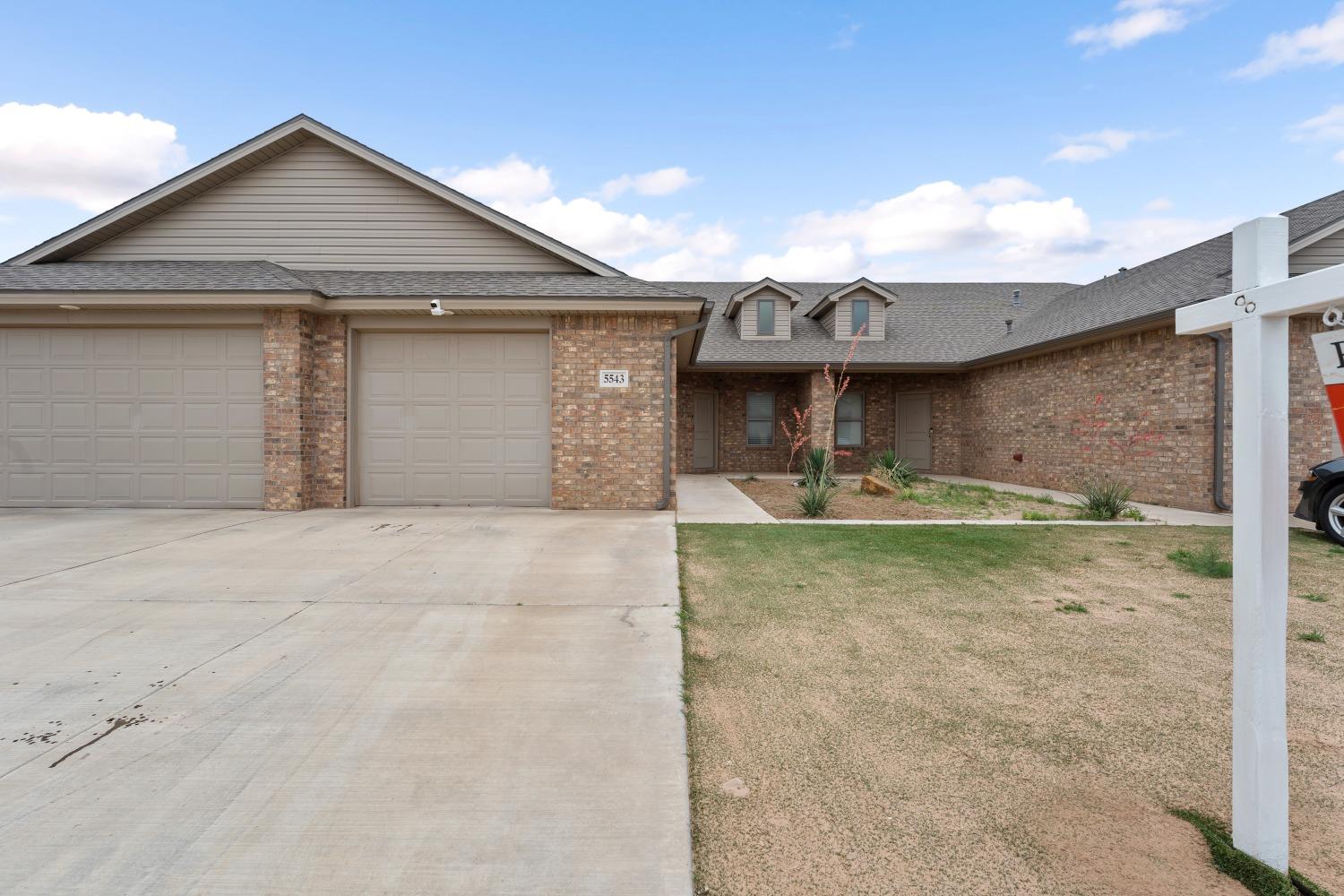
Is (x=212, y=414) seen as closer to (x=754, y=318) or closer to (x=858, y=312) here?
(x=754, y=318)

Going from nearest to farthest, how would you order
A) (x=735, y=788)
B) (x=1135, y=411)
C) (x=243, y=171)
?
(x=735, y=788)
(x=243, y=171)
(x=1135, y=411)

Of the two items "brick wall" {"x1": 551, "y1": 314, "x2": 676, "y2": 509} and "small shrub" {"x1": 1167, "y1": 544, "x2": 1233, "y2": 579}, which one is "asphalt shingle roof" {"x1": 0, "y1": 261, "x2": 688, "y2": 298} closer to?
"brick wall" {"x1": 551, "y1": 314, "x2": 676, "y2": 509}

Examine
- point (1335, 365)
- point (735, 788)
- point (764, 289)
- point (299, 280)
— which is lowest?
point (735, 788)

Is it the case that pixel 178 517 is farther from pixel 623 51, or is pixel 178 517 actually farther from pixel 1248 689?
pixel 623 51

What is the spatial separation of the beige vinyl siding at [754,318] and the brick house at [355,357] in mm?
7585

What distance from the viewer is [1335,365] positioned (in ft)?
4.96

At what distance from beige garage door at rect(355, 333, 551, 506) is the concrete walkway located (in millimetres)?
2375

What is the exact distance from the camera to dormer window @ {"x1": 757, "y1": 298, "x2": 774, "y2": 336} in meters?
16.9

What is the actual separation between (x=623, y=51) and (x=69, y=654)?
638 inches

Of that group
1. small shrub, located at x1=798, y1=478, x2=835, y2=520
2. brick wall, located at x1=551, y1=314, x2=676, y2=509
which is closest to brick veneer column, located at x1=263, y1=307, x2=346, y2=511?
brick wall, located at x1=551, y1=314, x2=676, y2=509

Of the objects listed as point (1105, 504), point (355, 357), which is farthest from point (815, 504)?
point (355, 357)

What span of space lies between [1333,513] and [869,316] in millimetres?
11325

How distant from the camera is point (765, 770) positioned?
2320 mm

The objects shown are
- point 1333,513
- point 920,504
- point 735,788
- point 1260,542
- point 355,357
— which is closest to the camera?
point 1260,542
